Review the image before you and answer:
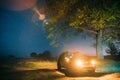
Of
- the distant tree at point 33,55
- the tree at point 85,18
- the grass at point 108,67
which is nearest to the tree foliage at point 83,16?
the tree at point 85,18

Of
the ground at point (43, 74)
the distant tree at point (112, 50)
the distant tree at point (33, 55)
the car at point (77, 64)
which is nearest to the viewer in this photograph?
the ground at point (43, 74)

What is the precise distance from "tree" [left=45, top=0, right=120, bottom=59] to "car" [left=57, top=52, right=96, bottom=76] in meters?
5.49

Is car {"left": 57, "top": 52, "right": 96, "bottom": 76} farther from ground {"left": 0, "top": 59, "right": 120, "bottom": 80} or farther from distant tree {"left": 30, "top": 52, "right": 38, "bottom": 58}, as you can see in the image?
distant tree {"left": 30, "top": 52, "right": 38, "bottom": 58}

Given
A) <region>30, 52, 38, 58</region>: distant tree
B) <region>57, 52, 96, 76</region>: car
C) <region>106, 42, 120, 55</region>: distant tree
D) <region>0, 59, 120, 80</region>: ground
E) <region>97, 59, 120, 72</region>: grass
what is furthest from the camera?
<region>30, 52, 38, 58</region>: distant tree

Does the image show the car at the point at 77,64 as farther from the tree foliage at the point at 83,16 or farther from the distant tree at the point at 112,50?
the distant tree at the point at 112,50

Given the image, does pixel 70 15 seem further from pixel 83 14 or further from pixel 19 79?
pixel 19 79

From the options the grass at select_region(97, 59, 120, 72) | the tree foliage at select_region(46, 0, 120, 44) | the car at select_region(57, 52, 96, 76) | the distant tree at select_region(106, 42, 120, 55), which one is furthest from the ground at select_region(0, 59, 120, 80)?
the distant tree at select_region(106, 42, 120, 55)

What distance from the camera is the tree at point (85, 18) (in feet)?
91.1

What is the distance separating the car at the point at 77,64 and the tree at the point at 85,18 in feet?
18.0

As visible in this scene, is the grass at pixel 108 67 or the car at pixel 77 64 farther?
the grass at pixel 108 67

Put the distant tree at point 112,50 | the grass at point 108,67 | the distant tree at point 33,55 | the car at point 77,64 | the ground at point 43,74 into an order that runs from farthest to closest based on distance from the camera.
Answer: the distant tree at point 33,55 < the distant tree at point 112,50 < the grass at point 108,67 < the car at point 77,64 < the ground at point 43,74

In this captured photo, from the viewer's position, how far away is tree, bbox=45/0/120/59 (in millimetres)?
27766

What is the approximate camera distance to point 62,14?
34969 mm

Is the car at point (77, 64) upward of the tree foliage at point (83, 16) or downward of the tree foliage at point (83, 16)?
downward
